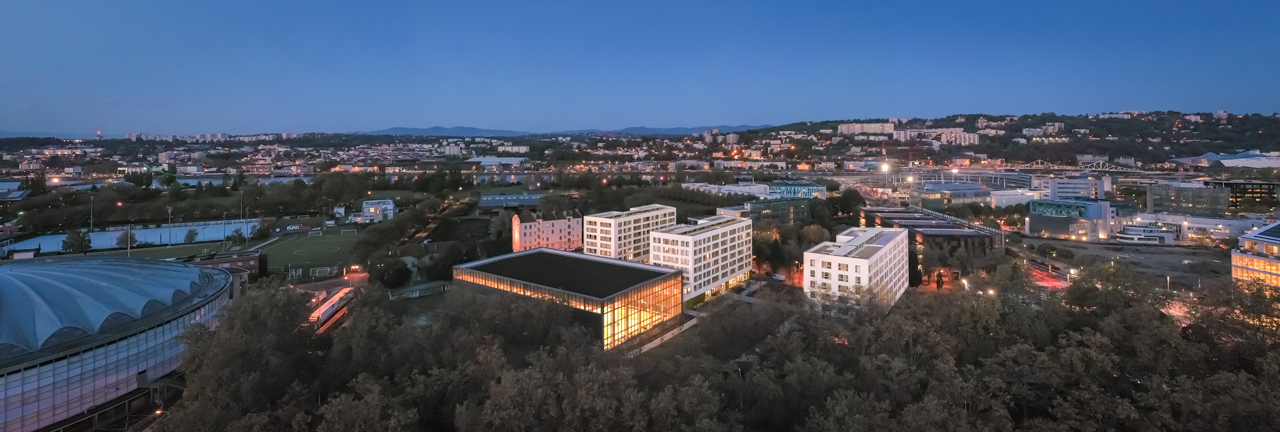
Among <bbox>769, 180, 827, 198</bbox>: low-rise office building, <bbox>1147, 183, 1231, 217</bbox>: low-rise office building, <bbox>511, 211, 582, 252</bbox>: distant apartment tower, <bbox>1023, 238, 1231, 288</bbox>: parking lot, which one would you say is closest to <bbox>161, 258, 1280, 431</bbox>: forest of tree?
<bbox>1023, 238, 1231, 288</bbox>: parking lot

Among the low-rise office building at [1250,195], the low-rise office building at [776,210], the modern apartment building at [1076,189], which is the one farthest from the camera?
the modern apartment building at [1076,189]

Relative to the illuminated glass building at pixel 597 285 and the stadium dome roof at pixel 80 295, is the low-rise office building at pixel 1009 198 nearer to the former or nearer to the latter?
the illuminated glass building at pixel 597 285

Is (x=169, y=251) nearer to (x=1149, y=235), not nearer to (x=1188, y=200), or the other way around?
(x=1149, y=235)

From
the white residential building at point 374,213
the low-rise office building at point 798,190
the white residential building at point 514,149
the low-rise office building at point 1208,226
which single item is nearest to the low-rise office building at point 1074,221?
the low-rise office building at point 1208,226

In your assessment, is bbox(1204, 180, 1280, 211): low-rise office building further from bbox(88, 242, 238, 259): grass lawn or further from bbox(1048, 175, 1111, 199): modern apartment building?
bbox(88, 242, 238, 259): grass lawn

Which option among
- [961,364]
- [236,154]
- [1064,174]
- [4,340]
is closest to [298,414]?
[4,340]

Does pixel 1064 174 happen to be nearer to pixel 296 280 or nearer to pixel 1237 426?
pixel 1237 426

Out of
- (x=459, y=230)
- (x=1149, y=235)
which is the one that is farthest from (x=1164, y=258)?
(x=459, y=230)
